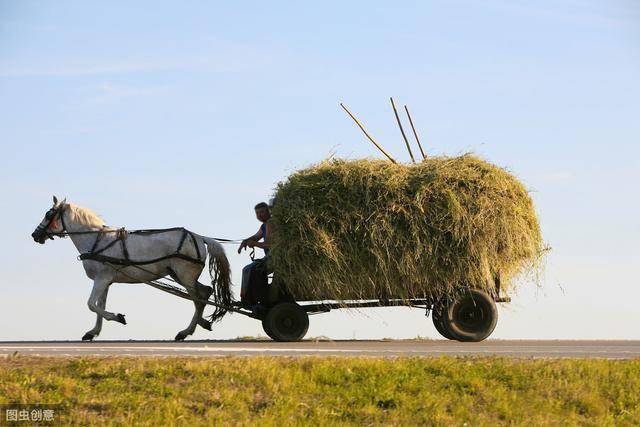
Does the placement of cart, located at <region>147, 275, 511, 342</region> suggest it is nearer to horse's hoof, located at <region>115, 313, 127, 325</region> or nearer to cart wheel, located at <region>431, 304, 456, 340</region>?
cart wheel, located at <region>431, 304, 456, 340</region>

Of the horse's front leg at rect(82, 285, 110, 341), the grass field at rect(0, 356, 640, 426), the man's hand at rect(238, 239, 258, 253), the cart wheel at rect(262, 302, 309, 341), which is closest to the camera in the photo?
the grass field at rect(0, 356, 640, 426)

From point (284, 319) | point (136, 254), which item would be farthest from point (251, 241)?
point (136, 254)

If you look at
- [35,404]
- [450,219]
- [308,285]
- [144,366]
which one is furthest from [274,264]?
[35,404]

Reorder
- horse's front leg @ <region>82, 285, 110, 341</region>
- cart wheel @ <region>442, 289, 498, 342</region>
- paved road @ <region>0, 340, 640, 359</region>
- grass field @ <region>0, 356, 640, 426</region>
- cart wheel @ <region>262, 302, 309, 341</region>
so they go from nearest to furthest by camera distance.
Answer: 1. grass field @ <region>0, 356, 640, 426</region>
2. paved road @ <region>0, 340, 640, 359</region>
3. cart wheel @ <region>442, 289, 498, 342</region>
4. cart wheel @ <region>262, 302, 309, 341</region>
5. horse's front leg @ <region>82, 285, 110, 341</region>

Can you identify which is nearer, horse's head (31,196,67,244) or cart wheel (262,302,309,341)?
cart wheel (262,302,309,341)

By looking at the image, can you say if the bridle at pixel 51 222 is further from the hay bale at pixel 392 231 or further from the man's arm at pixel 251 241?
the hay bale at pixel 392 231

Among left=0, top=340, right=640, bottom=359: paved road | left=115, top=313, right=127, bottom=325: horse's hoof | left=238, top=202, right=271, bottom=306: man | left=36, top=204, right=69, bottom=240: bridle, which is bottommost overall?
left=0, top=340, right=640, bottom=359: paved road

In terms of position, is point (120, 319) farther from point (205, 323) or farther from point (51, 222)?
point (51, 222)

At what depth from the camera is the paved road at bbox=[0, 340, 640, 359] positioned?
1458 centimetres

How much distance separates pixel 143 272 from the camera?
66.1 feet

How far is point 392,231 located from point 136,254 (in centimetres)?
522

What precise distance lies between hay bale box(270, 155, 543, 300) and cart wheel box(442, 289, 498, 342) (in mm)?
369

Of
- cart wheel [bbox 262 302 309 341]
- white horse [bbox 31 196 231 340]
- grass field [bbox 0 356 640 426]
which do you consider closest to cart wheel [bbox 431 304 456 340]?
cart wheel [bbox 262 302 309 341]

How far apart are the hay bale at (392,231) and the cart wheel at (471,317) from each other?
37cm
